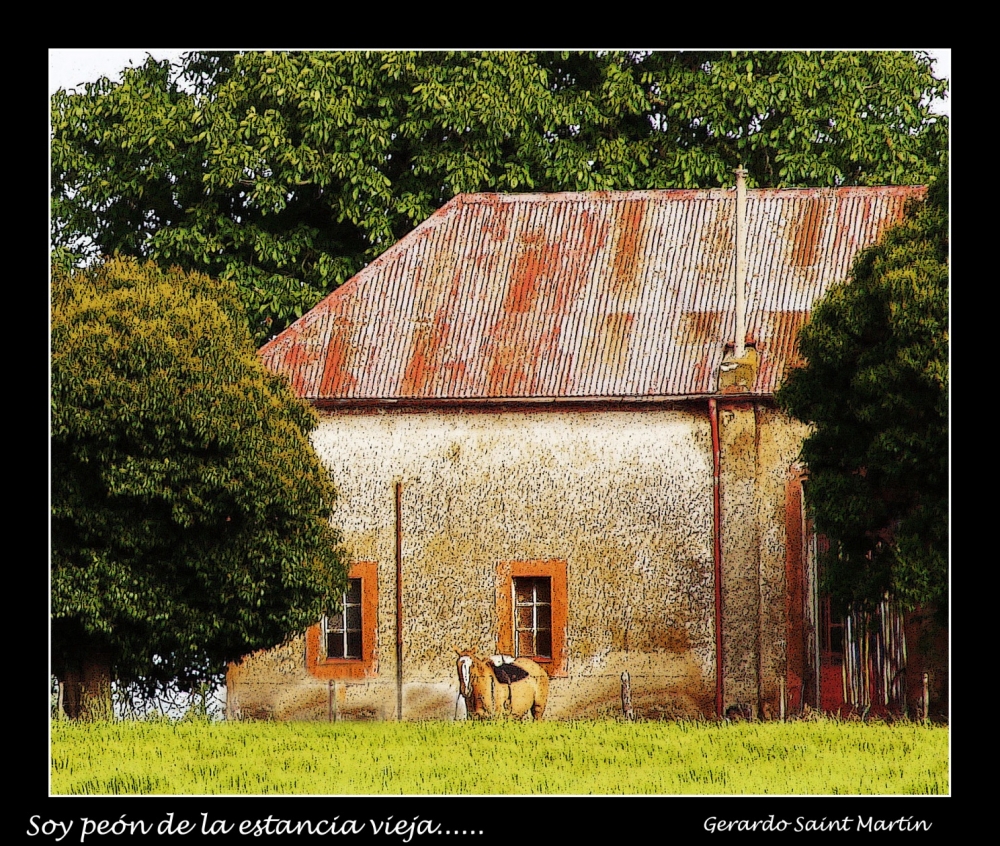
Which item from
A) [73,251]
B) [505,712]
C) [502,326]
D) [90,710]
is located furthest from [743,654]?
[73,251]

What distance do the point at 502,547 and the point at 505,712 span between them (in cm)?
260

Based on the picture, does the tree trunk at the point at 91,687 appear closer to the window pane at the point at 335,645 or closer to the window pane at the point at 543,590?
the window pane at the point at 335,645

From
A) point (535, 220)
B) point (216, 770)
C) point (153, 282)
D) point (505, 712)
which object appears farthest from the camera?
point (535, 220)

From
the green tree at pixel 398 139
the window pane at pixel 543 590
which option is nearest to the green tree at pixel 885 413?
the window pane at pixel 543 590

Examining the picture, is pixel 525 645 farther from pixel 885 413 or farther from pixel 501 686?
pixel 885 413

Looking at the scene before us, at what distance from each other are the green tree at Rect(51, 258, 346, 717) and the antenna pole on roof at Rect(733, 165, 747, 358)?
20.5 ft

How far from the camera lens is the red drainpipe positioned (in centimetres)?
2459

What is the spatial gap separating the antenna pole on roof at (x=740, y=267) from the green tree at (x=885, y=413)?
350 centimetres

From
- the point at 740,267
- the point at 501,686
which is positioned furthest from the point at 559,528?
the point at 740,267

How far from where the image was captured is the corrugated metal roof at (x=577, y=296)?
25.5 meters

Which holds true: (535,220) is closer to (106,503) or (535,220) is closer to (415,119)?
(415,119)

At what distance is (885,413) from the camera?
2031 centimetres

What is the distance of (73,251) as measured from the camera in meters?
28.6

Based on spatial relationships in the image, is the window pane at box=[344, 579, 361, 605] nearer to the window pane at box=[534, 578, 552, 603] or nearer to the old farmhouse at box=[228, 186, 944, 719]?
the old farmhouse at box=[228, 186, 944, 719]
